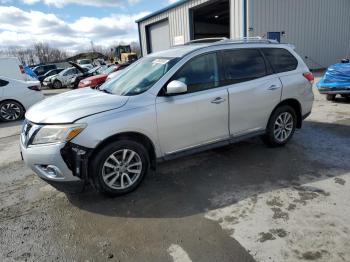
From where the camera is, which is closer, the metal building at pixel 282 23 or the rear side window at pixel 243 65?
the rear side window at pixel 243 65

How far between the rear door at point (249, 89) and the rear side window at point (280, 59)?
0.14m

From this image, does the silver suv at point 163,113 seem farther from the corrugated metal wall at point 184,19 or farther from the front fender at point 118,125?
the corrugated metal wall at point 184,19

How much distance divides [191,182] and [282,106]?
86.4 inches

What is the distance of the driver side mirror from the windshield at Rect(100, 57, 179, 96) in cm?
26

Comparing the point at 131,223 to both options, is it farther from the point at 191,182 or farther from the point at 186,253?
the point at 191,182

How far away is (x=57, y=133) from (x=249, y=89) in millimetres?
2789

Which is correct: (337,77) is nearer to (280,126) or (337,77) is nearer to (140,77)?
(280,126)

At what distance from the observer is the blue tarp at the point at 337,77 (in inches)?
319

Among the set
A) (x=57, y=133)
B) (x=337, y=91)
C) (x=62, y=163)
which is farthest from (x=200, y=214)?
(x=337, y=91)

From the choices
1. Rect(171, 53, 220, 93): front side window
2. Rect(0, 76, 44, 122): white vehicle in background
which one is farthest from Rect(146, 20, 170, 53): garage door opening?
Rect(171, 53, 220, 93): front side window

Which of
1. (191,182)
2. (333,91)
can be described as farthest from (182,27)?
(191,182)

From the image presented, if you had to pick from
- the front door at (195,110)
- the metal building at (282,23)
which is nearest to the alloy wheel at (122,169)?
the front door at (195,110)

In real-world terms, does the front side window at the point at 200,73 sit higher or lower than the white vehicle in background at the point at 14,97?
higher

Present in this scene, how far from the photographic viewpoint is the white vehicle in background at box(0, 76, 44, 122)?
9383 mm
